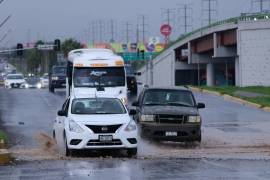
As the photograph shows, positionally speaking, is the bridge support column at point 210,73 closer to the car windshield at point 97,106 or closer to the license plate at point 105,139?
the car windshield at point 97,106

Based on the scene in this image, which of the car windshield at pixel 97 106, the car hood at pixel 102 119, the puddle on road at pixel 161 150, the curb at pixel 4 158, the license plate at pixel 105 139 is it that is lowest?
the puddle on road at pixel 161 150

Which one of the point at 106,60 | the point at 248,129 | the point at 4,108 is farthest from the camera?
the point at 4,108

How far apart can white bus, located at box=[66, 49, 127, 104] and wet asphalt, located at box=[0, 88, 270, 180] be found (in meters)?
2.08

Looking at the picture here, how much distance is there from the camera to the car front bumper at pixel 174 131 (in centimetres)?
2195

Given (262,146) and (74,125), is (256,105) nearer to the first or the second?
(262,146)

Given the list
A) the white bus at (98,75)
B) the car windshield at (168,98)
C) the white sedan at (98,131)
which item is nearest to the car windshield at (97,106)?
the white sedan at (98,131)

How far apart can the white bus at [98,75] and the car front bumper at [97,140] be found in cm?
1129

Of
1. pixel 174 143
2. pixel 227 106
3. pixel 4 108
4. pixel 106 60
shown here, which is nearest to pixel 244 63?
pixel 227 106

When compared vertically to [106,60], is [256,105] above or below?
below

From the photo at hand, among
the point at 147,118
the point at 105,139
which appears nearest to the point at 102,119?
the point at 105,139

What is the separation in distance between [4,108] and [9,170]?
22.7m

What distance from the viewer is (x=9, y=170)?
15.2 meters

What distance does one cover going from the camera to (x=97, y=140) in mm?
17922

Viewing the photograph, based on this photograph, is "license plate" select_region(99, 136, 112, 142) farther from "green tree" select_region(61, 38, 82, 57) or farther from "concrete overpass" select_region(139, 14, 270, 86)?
"green tree" select_region(61, 38, 82, 57)
